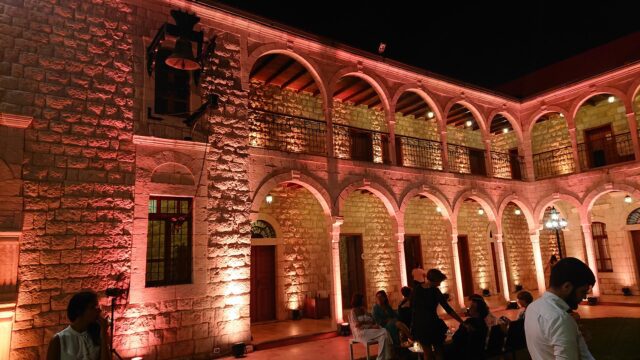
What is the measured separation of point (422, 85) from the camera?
1189cm

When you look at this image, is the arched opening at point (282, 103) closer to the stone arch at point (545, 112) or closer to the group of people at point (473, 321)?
the group of people at point (473, 321)

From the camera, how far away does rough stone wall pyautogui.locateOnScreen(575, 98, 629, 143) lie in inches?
547

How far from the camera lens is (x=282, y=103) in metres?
11.6

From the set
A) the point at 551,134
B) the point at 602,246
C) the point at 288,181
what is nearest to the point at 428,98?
the point at 288,181

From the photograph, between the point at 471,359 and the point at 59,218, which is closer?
the point at 471,359

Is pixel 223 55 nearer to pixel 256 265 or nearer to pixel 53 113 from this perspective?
pixel 53 113

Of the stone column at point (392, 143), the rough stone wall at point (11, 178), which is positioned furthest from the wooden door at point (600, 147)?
the rough stone wall at point (11, 178)

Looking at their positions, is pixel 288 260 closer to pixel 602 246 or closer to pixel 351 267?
pixel 351 267

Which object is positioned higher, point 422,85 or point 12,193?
point 422,85

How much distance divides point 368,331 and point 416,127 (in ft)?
33.8

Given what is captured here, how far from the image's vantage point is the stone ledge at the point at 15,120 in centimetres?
601

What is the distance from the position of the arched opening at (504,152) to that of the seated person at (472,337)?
9.88 m

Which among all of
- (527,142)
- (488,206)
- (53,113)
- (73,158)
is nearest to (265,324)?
(73,158)

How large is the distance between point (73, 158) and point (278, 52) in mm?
4877
